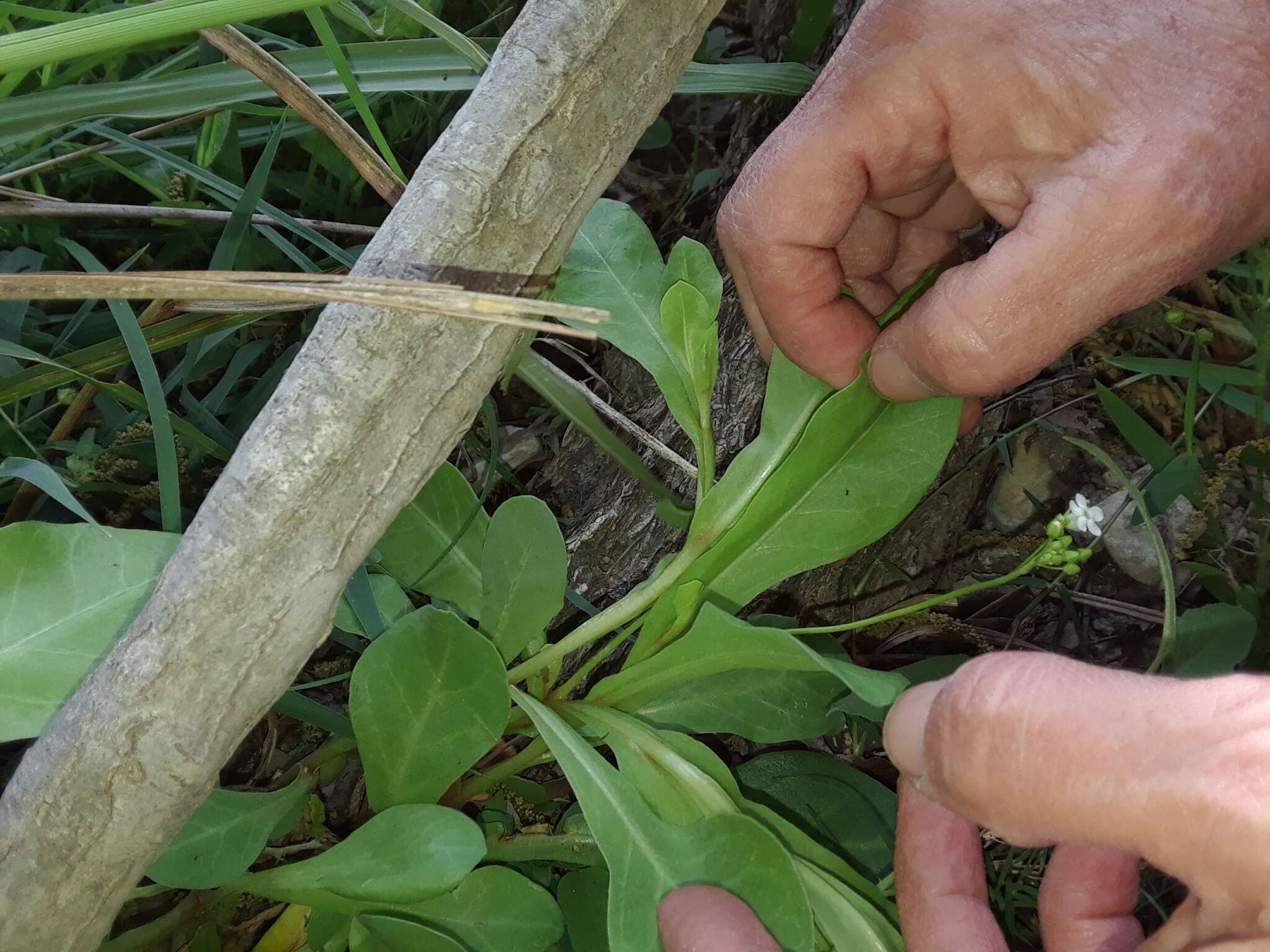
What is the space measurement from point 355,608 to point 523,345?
358mm

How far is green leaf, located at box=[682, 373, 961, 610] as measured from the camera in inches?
41.1

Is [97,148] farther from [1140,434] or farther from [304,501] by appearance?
[1140,434]

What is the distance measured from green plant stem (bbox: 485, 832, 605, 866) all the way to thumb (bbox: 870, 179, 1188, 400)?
66 centimetres

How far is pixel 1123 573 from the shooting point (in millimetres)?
1599

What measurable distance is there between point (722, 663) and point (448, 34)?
2.48 ft

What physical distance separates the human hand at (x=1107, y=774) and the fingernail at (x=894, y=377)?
1.17ft

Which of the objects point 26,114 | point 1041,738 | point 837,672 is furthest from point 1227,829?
point 26,114

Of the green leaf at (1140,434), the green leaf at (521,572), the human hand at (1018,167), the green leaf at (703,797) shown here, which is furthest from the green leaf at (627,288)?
the green leaf at (1140,434)

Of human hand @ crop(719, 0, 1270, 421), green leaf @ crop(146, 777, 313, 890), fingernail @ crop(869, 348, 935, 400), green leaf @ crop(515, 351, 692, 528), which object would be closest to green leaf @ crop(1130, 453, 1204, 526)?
human hand @ crop(719, 0, 1270, 421)

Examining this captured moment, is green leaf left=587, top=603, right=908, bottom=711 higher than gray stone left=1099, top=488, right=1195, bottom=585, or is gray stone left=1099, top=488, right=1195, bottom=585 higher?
green leaf left=587, top=603, right=908, bottom=711

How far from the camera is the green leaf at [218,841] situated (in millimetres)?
910

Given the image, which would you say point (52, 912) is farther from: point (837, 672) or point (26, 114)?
point (26, 114)

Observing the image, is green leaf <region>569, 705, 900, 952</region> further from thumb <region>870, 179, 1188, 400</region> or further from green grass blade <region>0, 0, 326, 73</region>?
green grass blade <region>0, 0, 326, 73</region>

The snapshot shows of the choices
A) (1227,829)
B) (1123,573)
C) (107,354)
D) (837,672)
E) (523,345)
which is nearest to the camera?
(1227,829)
